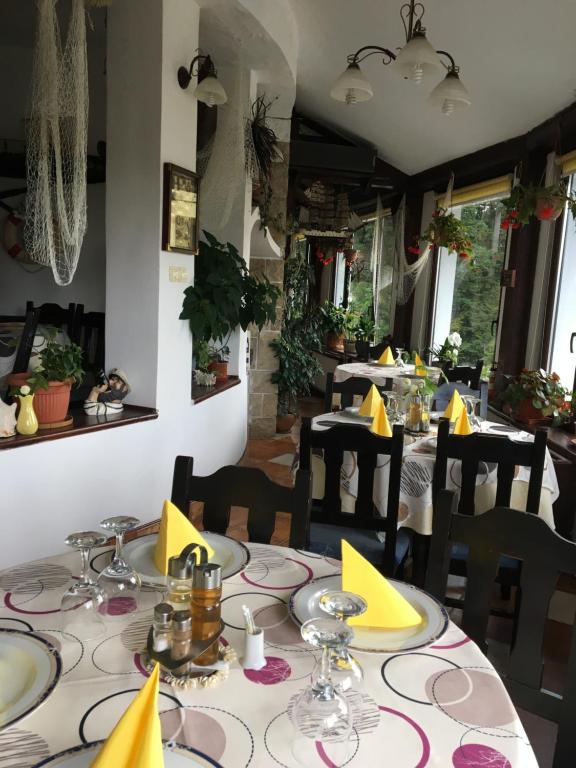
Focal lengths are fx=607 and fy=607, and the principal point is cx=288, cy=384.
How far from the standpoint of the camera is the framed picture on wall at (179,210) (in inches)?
120

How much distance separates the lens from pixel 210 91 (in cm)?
297

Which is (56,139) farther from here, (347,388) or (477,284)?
(477,284)

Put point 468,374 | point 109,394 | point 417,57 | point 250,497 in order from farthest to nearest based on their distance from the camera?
point 468,374, point 109,394, point 417,57, point 250,497

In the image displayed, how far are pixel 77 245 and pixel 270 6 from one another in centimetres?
213

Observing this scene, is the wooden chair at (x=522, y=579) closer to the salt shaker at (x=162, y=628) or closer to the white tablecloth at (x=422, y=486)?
the salt shaker at (x=162, y=628)

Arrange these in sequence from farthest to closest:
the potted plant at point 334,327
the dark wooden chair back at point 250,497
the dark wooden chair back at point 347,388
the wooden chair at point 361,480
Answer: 1. the potted plant at point 334,327
2. the dark wooden chair back at point 347,388
3. the wooden chair at point 361,480
4. the dark wooden chair back at point 250,497

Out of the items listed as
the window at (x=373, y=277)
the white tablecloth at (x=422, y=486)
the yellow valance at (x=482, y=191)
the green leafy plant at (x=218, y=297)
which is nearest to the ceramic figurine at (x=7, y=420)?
the green leafy plant at (x=218, y=297)

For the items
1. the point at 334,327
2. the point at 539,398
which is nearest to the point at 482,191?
the point at 539,398

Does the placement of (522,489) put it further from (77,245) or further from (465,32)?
(465,32)

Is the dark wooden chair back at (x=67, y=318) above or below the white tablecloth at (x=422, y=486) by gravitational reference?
above

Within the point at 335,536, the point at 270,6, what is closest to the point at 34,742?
the point at 335,536

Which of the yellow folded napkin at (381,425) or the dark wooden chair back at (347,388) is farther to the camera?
the dark wooden chair back at (347,388)

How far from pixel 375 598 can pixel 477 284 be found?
487cm

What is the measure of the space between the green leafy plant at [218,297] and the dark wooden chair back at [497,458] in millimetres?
1677
